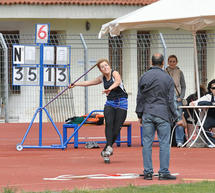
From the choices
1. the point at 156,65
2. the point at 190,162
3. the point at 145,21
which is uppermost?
the point at 145,21

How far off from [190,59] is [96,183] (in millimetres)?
14883

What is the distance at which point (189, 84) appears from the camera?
23.3m

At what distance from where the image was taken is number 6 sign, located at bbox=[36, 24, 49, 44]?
14.3 m

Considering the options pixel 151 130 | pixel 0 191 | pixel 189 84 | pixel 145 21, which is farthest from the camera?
pixel 189 84

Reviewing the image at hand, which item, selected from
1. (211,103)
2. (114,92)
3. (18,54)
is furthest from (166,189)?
(18,54)

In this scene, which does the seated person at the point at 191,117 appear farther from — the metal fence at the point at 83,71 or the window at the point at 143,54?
the window at the point at 143,54

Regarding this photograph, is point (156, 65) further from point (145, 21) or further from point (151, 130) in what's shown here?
point (145, 21)

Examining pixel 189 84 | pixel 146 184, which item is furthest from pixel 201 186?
pixel 189 84

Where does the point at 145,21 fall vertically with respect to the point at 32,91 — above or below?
above

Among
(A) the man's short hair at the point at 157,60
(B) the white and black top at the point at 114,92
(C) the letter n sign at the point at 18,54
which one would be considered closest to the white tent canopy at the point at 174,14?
(C) the letter n sign at the point at 18,54

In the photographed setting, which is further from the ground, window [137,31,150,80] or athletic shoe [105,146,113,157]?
window [137,31,150,80]

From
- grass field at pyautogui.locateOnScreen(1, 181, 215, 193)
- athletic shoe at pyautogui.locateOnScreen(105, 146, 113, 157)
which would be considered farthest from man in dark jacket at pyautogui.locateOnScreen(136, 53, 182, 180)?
athletic shoe at pyautogui.locateOnScreen(105, 146, 113, 157)

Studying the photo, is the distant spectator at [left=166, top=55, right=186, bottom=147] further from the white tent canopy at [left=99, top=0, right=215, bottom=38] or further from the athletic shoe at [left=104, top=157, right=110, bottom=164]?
the athletic shoe at [left=104, top=157, right=110, bottom=164]

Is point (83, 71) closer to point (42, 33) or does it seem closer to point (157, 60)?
point (42, 33)
